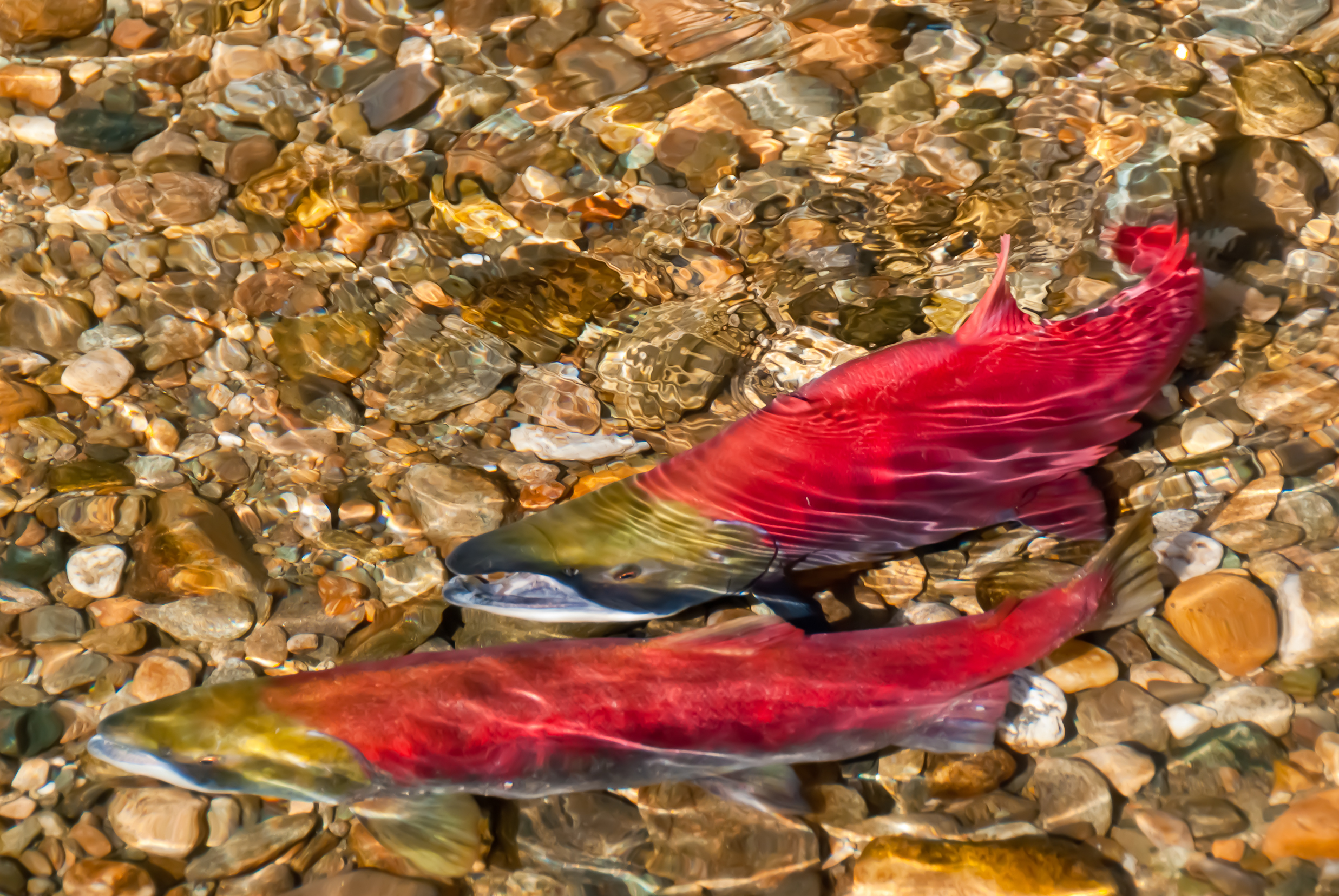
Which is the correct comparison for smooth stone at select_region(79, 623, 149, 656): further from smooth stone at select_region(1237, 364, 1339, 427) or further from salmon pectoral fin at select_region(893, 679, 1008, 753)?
smooth stone at select_region(1237, 364, 1339, 427)

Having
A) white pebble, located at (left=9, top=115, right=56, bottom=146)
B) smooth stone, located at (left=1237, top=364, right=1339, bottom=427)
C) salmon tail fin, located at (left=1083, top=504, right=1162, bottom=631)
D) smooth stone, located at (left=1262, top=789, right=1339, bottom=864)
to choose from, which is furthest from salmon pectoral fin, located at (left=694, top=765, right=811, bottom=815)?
white pebble, located at (left=9, top=115, right=56, bottom=146)

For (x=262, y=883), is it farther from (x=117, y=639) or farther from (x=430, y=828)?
(x=117, y=639)

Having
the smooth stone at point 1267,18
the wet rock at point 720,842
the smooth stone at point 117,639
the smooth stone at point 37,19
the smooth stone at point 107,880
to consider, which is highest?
the smooth stone at point 37,19

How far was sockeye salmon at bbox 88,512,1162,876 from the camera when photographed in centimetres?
284

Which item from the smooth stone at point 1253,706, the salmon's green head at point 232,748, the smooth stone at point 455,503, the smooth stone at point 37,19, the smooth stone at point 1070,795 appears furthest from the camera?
the smooth stone at point 37,19

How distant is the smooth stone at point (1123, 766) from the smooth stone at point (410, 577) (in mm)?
2606

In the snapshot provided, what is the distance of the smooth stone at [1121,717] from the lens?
3.44 m

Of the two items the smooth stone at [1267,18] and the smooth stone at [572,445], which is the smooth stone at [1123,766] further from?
the smooth stone at [1267,18]

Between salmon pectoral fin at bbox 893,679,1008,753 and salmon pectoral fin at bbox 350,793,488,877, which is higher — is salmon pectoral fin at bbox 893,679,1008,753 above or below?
above

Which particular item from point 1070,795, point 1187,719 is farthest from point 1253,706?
point 1070,795

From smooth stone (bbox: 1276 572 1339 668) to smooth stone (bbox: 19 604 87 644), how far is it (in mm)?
4769

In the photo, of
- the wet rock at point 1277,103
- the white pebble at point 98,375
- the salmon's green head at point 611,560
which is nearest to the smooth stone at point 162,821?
the salmon's green head at point 611,560

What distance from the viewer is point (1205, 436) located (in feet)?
13.4

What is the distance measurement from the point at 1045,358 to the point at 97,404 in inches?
167
